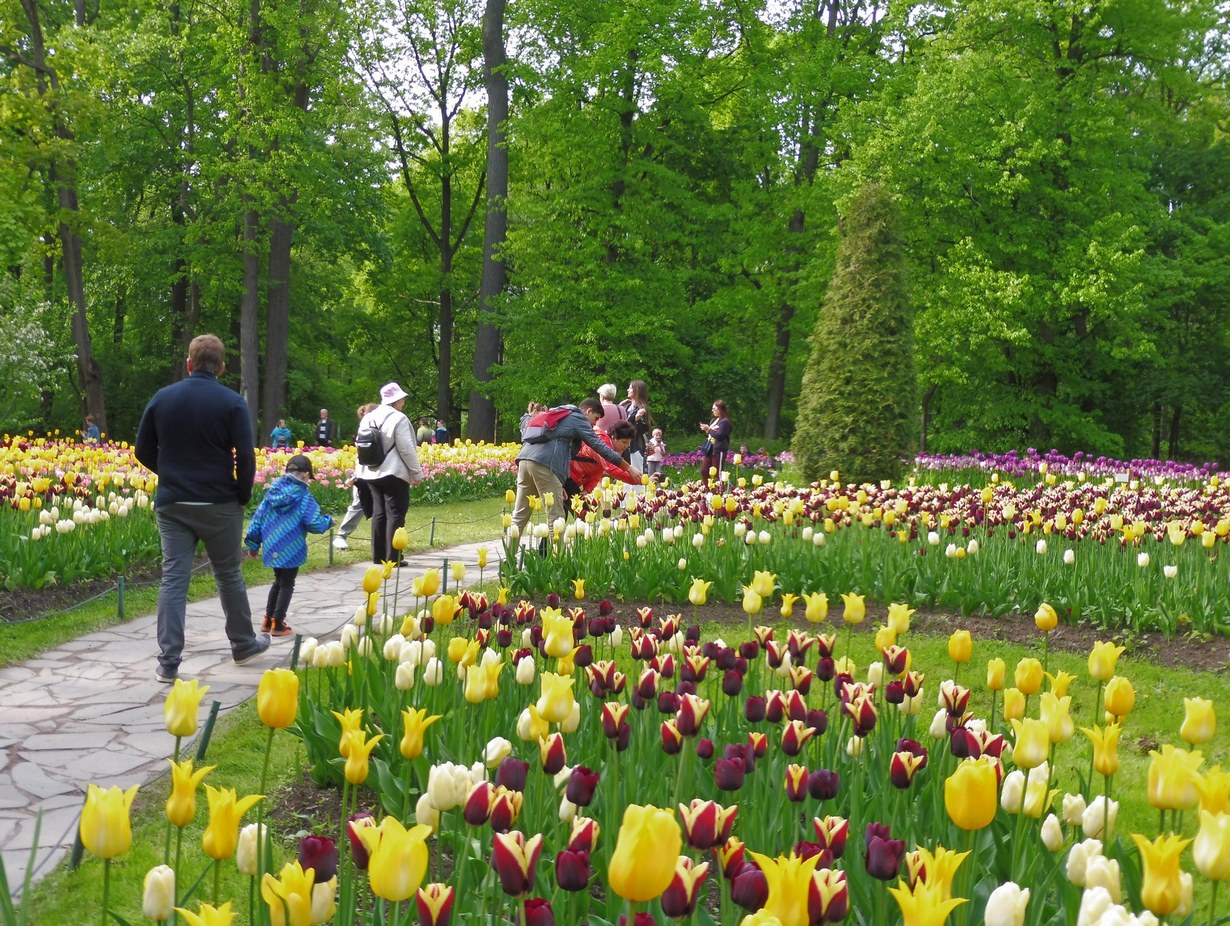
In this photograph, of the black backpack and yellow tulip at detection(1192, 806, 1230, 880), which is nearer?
yellow tulip at detection(1192, 806, 1230, 880)

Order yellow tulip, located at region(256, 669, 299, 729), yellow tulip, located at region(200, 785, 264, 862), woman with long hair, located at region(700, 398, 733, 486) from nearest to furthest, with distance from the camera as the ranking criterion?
yellow tulip, located at region(200, 785, 264, 862)
yellow tulip, located at region(256, 669, 299, 729)
woman with long hair, located at region(700, 398, 733, 486)

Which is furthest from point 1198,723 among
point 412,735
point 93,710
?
point 93,710

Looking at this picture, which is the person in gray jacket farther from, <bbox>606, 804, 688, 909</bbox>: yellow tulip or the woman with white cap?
<bbox>606, 804, 688, 909</bbox>: yellow tulip

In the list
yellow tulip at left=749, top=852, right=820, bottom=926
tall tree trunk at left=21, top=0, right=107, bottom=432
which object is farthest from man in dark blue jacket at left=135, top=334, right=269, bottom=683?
tall tree trunk at left=21, top=0, right=107, bottom=432

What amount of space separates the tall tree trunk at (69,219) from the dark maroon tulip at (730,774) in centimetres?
1669

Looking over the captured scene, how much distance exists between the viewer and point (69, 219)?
55.4 ft

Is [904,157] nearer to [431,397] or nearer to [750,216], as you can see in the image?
[750,216]

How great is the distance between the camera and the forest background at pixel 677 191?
20.6m

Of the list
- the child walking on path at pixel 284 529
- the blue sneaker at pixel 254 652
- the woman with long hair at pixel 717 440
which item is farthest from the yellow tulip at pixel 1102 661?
the woman with long hair at pixel 717 440

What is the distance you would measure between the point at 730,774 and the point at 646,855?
93 centimetres

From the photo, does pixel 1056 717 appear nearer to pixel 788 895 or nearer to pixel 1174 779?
pixel 1174 779

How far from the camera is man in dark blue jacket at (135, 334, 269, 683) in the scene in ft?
19.4

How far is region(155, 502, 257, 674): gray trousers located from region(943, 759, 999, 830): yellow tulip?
4.77 metres

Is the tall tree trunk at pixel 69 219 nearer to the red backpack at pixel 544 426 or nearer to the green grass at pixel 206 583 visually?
the green grass at pixel 206 583
